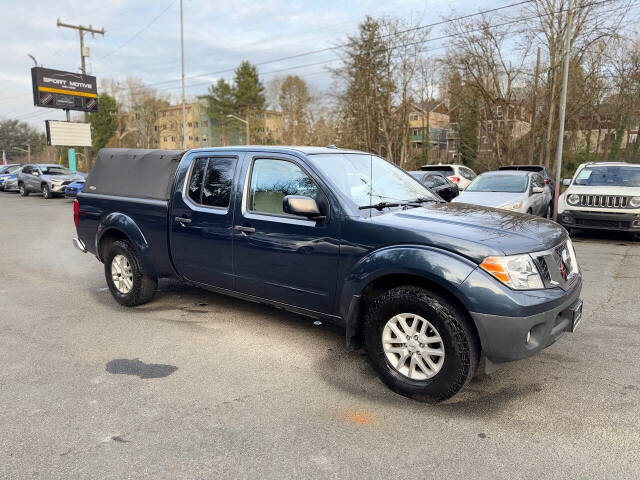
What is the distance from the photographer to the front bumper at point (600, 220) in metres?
9.31

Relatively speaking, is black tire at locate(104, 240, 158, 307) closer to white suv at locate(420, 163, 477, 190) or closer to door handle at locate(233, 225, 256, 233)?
door handle at locate(233, 225, 256, 233)

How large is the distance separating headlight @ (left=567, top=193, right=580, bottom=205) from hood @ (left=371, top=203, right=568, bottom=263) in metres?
6.93

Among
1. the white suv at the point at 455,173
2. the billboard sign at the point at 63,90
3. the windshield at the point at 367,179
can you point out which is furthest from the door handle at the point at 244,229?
the billboard sign at the point at 63,90

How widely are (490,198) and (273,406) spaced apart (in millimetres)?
7988

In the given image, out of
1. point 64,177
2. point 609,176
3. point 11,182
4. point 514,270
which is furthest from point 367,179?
point 11,182

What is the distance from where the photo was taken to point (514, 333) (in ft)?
9.85

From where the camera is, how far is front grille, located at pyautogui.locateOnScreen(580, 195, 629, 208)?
9398mm

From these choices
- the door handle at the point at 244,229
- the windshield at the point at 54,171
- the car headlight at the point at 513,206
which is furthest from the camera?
the windshield at the point at 54,171

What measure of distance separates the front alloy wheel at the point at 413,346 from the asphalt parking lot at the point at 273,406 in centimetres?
24

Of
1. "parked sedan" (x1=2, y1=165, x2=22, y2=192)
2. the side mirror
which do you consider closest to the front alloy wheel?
the side mirror

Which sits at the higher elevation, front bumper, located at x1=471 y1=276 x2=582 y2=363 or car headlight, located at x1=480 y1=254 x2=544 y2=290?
car headlight, located at x1=480 y1=254 x2=544 y2=290

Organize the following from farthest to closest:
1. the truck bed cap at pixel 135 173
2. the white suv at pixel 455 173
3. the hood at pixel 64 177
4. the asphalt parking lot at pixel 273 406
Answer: the hood at pixel 64 177, the white suv at pixel 455 173, the truck bed cap at pixel 135 173, the asphalt parking lot at pixel 273 406

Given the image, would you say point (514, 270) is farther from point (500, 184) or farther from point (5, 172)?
point (5, 172)

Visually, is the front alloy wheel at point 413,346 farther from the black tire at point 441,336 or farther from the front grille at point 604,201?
the front grille at point 604,201
